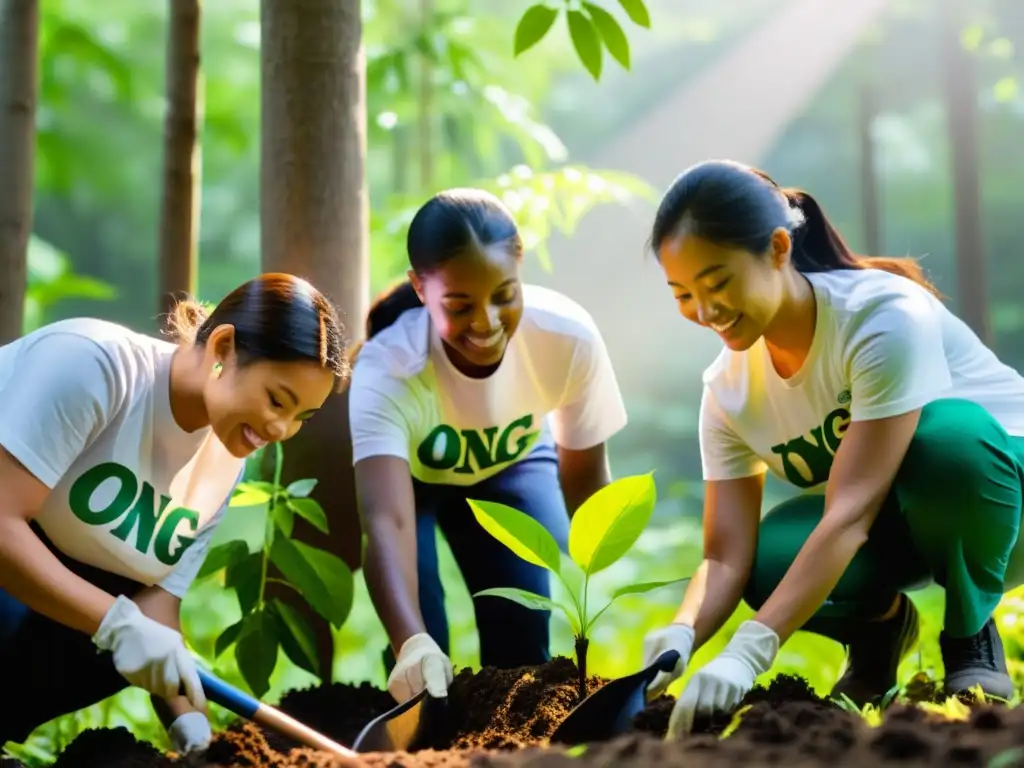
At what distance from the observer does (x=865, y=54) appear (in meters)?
4.05

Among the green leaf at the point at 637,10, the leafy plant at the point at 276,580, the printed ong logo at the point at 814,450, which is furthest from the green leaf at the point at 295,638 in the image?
the green leaf at the point at 637,10

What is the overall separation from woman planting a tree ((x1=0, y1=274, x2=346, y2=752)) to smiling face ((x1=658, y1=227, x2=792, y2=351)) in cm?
42

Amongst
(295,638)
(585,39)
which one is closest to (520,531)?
(295,638)

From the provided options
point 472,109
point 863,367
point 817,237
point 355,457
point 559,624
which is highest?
point 472,109

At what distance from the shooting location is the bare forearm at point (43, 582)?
112 cm

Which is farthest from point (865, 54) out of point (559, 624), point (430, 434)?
point (430, 434)

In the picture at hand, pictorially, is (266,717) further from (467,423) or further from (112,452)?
(467,423)

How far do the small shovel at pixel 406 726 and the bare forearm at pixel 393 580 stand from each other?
0.35ft

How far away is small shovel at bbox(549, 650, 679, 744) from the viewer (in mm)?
1140

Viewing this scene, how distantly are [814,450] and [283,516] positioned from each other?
0.77 m

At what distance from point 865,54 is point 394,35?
6.61 feet

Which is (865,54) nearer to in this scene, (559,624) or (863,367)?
(559,624)

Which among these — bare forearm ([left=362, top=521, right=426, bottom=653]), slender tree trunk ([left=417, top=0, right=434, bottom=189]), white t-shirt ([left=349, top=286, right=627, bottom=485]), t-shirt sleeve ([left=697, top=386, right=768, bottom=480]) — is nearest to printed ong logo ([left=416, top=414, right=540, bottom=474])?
white t-shirt ([left=349, top=286, right=627, bottom=485])

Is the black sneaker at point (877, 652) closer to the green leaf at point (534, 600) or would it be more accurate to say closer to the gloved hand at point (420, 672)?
the green leaf at point (534, 600)
